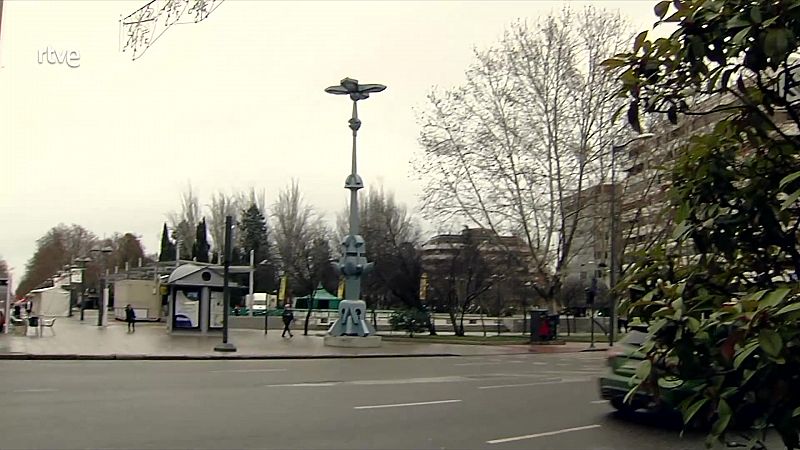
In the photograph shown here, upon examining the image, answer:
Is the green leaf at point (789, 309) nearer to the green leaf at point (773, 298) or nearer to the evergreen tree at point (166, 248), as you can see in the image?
the green leaf at point (773, 298)

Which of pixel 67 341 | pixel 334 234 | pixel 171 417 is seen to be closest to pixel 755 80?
pixel 171 417

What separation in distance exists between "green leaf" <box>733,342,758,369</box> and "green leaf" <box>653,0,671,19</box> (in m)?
1.36

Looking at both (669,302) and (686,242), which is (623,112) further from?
(669,302)

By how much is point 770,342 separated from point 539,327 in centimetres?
4015

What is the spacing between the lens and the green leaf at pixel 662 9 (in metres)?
3.29

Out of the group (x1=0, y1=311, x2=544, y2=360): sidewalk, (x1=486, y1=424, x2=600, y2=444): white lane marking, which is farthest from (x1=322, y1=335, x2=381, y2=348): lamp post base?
(x1=486, y1=424, x2=600, y2=444): white lane marking

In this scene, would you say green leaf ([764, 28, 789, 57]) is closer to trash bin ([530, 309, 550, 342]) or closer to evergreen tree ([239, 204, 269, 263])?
trash bin ([530, 309, 550, 342])

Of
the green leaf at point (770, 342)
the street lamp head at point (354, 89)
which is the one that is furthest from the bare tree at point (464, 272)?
the green leaf at point (770, 342)

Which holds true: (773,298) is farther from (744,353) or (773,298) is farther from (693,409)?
(693,409)

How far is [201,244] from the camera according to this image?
83.7 metres

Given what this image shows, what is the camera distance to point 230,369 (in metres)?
20.5

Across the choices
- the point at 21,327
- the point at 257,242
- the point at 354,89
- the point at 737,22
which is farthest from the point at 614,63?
the point at 257,242

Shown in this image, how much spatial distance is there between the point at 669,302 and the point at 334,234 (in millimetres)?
81574

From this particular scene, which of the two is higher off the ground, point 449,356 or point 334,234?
point 334,234
